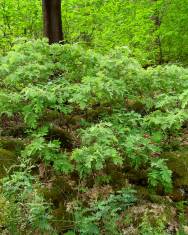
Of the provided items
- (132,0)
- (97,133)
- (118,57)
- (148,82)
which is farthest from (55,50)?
(132,0)

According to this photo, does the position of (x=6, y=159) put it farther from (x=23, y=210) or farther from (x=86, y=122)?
(x=23, y=210)

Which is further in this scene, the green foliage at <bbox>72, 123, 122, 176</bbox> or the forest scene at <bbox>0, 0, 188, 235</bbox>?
the green foliage at <bbox>72, 123, 122, 176</bbox>

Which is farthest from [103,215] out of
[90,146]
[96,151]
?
[90,146]

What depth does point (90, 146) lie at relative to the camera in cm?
541

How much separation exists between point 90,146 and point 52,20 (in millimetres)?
4945

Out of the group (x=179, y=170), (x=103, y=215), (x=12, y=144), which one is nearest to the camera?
(x=103, y=215)

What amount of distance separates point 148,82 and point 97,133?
6.16ft

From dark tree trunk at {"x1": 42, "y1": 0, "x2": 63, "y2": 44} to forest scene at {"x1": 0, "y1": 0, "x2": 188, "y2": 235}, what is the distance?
7.75 feet

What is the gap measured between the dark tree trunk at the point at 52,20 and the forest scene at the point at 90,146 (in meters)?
2.36

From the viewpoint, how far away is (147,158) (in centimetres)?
579

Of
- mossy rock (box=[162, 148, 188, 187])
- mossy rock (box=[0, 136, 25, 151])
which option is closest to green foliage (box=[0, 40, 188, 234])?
mossy rock (box=[0, 136, 25, 151])

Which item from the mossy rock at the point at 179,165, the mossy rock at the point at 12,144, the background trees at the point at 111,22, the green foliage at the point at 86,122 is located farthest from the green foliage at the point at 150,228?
the background trees at the point at 111,22

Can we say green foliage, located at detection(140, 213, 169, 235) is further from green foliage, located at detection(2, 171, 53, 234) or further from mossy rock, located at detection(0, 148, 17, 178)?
mossy rock, located at detection(0, 148, 17, 178)

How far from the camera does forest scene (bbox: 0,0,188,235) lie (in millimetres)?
5078
